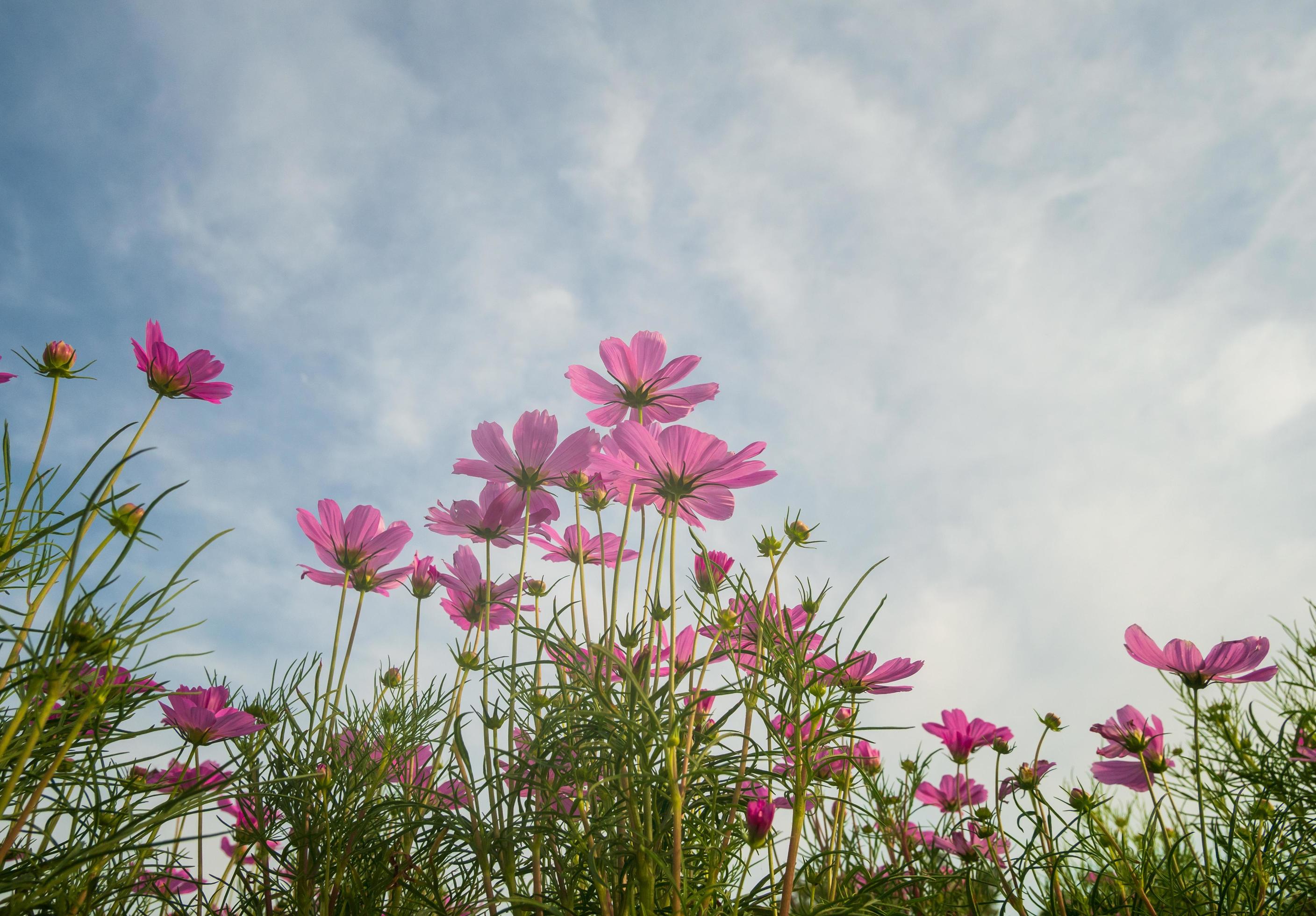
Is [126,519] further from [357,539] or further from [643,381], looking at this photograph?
[643,381]

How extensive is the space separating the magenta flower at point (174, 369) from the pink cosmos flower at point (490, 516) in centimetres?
46

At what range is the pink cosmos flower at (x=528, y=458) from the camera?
3.79 ft

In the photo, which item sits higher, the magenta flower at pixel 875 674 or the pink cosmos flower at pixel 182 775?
the magenta flower at pixel 875 674

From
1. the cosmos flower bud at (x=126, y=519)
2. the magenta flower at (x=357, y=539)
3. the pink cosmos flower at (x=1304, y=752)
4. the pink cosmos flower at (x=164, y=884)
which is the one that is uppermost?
the magenta flower at (x=357, y=539)

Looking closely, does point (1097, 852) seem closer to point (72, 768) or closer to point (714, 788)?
point (714, 788)

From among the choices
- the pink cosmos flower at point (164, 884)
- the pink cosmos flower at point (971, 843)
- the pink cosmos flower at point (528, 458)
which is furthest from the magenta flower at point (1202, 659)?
the pink cosmos flower at point (164, 884)

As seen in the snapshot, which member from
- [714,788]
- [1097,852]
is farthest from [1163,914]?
[714,788]

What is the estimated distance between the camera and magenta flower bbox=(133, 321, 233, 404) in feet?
3.86

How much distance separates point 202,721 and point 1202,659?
1680 mm

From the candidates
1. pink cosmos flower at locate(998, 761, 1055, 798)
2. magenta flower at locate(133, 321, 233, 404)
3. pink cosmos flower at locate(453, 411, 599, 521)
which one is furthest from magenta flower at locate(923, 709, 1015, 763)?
magenta flower at locate(133, 321, 233, 404)

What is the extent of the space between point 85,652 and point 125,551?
0.36 ft

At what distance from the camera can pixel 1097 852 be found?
1.30 metres

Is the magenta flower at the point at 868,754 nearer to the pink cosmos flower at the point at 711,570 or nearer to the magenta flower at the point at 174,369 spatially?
the pink cosmos flower at the point at 711,570

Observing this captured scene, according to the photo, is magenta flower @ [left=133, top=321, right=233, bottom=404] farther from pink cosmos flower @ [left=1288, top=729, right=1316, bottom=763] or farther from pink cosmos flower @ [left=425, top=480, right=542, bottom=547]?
pink cosmos flower @ [left=1288, top=729, right=1316, bottom=763]
